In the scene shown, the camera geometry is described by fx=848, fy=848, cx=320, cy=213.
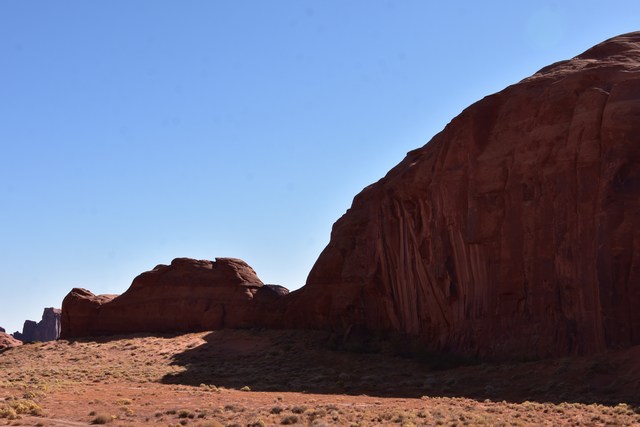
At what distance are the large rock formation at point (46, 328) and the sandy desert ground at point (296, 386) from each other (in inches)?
2548

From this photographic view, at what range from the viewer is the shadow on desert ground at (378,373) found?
88.6 feet

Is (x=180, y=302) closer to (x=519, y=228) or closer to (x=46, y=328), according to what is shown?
Answer: (x=519, y=228)

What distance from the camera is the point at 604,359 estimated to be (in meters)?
28.4

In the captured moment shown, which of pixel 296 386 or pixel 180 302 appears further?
pixel 180 302

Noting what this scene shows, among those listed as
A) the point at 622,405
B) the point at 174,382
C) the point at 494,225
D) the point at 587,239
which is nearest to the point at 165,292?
the point at 174,382

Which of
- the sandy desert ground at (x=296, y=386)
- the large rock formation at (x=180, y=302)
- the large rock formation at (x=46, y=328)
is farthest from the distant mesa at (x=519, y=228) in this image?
the large rock formation at (x=46, y=328)

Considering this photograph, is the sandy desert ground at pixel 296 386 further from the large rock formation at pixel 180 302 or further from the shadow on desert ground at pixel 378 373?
the large rock formation at pixel 180 302

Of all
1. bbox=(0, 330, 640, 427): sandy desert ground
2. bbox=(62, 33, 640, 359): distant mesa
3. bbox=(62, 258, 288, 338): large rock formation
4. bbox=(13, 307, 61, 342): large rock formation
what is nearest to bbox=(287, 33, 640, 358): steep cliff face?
bbox=(62, 33, 640, 359): distant mesa

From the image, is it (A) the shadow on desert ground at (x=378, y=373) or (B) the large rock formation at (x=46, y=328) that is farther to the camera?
(B) the large rock formation at (x=46, y=328)

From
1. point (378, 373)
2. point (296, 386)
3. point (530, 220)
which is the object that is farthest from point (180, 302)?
point (530, 220)

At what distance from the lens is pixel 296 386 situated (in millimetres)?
34156

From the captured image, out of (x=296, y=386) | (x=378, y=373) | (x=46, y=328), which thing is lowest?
(x=296, y=386)

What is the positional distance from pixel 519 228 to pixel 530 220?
2.37 ft

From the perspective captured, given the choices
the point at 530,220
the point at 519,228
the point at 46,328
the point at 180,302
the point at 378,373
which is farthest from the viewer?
the point at 46,328
